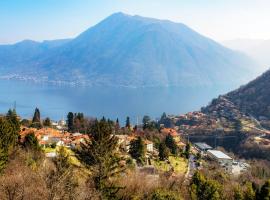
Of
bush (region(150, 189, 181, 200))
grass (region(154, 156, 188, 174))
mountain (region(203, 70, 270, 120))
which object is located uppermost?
mountain (region(203, 70, 270, 120))

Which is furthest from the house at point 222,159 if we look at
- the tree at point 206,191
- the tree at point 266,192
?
the tree at point 266,192

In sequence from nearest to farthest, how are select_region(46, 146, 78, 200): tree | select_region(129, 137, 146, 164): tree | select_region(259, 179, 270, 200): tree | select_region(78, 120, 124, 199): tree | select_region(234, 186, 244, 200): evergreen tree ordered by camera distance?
1. select_region(46, 146, 78, 200): tree
2. select_region(78, 120, 124, 199): tree
3. select_region(259, 179, 270, 200): tree
4. select_region(234, 186, 244, 200): evergreen tree
5. select_region(129, 137, 146, 164): tree

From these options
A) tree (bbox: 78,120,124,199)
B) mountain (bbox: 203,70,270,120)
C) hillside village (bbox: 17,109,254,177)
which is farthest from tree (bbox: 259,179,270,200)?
mountain (bbox: 203,70,270,120)

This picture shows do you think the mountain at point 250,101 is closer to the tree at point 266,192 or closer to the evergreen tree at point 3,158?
the tree at point 266,192

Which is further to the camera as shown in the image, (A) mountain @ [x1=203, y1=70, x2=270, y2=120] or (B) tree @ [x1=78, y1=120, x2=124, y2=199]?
(A) mountain @ [x1=203, y1=70, x2=270, y2=120]

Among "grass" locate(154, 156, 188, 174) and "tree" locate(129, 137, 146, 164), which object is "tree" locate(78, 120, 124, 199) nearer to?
"grass" locate(154, 156, 188, 174)

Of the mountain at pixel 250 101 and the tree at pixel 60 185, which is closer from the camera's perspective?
the tree at pixel 60 185

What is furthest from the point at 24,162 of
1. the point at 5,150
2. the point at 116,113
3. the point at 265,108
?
the point at 116,113
